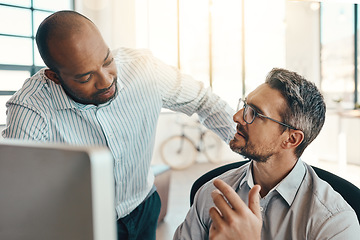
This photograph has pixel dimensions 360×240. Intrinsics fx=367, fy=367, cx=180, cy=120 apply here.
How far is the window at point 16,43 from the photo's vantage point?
4852mm

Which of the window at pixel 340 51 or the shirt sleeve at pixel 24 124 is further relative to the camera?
the window at pixel 340 51

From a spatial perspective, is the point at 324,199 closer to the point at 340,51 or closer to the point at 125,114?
the point at 125,114

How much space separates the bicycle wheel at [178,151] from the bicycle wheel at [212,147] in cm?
35

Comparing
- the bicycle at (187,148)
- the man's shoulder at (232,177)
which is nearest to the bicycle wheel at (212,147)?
the bicycle at (187,148)

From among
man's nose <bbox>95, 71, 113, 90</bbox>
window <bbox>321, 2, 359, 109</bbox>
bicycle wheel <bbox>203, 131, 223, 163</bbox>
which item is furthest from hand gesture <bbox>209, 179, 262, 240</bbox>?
window <bbox>321, 2, 359, 109</bbox>

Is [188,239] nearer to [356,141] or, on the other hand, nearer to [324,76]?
[356,141]

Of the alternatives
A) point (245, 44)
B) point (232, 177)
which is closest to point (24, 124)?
point (232, 177)

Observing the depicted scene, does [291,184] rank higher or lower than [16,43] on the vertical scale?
lower

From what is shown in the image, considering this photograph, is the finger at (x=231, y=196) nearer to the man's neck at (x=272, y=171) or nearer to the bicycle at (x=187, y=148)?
the man's neck at (x=272, y=171)

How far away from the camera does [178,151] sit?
6.68 meters

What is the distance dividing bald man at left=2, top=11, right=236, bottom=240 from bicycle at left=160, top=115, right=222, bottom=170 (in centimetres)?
512

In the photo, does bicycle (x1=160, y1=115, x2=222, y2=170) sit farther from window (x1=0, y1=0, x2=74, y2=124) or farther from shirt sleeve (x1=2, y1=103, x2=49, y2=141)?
shirt sleeve (x1=2, y1=103, x2=49, y2=141)

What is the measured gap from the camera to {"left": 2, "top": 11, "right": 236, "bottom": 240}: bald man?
958mm

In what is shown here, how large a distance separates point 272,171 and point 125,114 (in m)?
0.55
